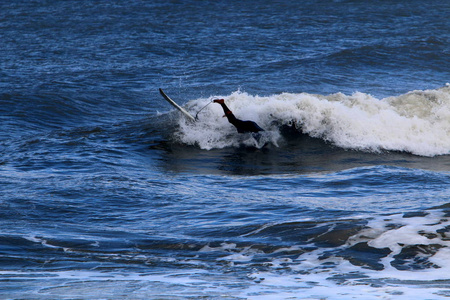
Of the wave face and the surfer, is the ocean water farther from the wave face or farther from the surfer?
the surfer

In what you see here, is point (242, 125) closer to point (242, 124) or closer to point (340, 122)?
point (242, 124)

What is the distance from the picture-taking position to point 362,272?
18.7 feet

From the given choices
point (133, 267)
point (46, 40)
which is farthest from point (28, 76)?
point (133, 267)

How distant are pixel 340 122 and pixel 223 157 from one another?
2.94 meters

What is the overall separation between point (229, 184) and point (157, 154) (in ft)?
9.91

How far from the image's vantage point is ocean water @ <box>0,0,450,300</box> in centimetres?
585

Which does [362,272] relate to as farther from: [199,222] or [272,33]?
[272,33]

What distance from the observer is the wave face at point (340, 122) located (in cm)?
1308

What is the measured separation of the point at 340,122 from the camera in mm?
13672

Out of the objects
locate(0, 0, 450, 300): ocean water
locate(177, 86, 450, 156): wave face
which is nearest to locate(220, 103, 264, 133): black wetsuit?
locate(177, 86, 450, 156): wave face

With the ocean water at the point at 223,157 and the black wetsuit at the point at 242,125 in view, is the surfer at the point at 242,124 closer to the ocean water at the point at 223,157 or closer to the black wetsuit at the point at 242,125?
the black wetsuit at the point at 242,125

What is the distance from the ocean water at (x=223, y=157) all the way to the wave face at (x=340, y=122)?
44 mm

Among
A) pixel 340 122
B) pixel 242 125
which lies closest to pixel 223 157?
pixel 242 125

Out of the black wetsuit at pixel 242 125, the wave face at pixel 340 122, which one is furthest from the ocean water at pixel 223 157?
the black wetsuit at pixel 242 125
